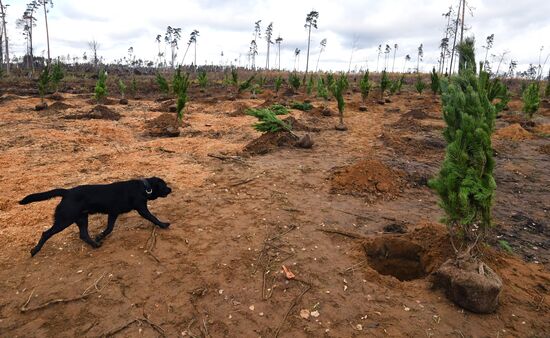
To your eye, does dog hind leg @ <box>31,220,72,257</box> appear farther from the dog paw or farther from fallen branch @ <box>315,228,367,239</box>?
fallen branch @ <box>315,228,367,239</box>

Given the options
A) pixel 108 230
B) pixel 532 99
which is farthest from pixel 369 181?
pixel 532 99

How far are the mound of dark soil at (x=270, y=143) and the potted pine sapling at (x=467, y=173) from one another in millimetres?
5130

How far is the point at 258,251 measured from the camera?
4.11 metres

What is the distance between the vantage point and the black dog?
3.71m

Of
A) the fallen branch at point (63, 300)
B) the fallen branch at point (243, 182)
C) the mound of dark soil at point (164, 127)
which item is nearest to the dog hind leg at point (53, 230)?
the fallen branch at point (63, 300)

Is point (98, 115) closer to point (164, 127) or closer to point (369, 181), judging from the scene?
point (164, 127)

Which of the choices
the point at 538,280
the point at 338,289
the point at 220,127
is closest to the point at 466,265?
the point at 538,280

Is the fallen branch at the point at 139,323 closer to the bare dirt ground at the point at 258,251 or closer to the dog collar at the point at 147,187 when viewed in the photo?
the bare dirt ground at the point at 258,251

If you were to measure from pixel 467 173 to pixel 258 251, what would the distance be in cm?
240

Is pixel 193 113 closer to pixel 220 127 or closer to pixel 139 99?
pixel 220 127

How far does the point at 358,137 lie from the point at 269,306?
318 inches

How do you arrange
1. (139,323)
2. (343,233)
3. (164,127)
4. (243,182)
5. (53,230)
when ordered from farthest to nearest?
(164,127)
(243,182)
(343,233)
(53,230)
(139,323)

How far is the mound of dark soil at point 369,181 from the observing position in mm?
6094

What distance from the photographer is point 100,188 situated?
3.95 meters
